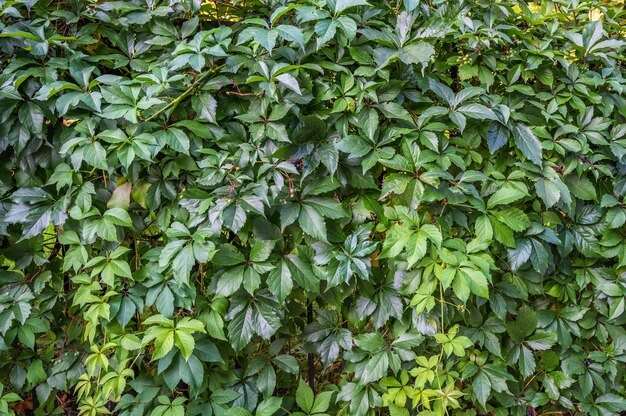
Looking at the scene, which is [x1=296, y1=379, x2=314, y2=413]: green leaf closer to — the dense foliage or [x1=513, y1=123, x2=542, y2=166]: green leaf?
the dense foliage

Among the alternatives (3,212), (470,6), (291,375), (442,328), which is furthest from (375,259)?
(3,212)

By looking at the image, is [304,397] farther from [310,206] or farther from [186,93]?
[186,93]

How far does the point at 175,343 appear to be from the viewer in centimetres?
161

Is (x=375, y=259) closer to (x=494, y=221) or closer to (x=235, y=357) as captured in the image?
(x=494, y=221)

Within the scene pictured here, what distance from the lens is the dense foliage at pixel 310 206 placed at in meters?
1.66

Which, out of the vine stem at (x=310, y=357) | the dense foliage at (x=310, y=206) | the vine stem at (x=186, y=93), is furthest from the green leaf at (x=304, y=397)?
the vine stem at (x=186, y=93)

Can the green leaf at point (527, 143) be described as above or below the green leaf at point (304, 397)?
above

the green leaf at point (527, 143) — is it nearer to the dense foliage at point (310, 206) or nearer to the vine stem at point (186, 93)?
the dense foliage at point (310, 206)

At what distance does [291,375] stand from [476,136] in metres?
1.18

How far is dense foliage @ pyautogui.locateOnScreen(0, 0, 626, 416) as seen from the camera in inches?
65.5

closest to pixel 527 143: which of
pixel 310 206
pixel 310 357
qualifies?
pixel 310 206

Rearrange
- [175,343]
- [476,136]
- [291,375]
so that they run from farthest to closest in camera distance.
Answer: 1. [291,375]
2. [476,136]
3. [175,343]

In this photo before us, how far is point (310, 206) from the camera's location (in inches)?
66.4

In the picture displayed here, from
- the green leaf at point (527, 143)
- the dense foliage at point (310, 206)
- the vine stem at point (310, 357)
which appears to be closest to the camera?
the dense foliage at point (310, 206)
